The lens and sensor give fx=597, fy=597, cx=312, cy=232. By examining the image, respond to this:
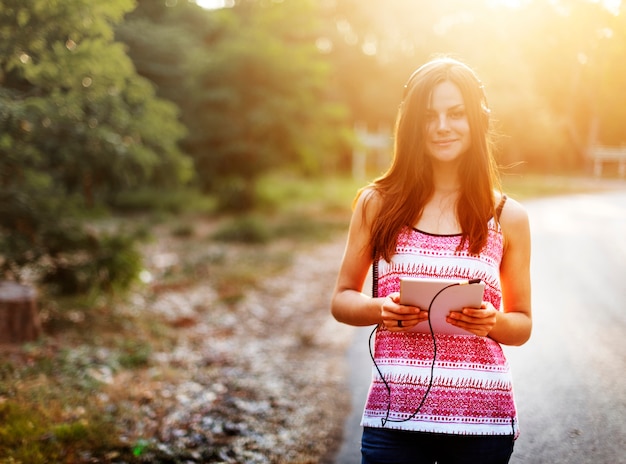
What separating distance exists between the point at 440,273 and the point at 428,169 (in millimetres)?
406

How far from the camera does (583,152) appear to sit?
4750mm

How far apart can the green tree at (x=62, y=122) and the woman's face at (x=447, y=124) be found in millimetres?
3698

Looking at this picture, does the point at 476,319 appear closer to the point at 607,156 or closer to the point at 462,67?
the point at 462,67

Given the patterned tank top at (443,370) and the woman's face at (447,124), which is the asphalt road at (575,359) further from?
the woman's face at (447,124)

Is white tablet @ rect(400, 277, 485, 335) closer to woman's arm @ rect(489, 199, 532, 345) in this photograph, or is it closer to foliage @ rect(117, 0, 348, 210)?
woman's arm @ rect(489, 199, 532, 345)

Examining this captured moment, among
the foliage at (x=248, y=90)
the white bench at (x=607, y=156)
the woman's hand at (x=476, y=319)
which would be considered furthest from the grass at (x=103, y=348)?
the foliage at (x=248, y=90)

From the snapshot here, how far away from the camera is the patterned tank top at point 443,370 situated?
195 centimetres

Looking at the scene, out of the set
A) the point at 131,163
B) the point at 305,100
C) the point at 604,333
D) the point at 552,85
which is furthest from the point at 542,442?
the point at 305,100

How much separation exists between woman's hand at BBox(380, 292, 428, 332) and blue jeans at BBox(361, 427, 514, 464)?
373 millimetres

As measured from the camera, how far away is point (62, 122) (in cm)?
548

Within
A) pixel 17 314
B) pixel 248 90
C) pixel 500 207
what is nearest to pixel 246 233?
pixel 248 90

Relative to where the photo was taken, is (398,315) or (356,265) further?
(356,265)

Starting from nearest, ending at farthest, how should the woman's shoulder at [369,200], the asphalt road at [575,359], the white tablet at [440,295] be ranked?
1. the white tablet at [440,295]
2. the woman's shoulder at [369,200]
3. the asphalt road at [575,359]

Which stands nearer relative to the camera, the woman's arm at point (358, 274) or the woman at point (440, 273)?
the woman at point (440, 273)
